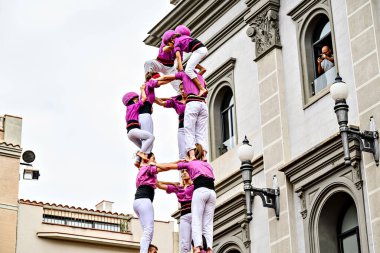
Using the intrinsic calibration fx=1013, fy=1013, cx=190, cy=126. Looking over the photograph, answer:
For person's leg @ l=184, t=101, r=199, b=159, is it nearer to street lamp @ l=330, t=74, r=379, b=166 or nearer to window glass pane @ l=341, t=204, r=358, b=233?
street lamp @ l=330, t=74, r=379, b=166

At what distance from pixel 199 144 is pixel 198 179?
629 millimetres

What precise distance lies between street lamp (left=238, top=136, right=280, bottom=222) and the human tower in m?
5.63

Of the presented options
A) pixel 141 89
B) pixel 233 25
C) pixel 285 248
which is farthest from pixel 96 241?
pixel 141 89

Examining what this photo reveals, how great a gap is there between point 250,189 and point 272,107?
290 cm

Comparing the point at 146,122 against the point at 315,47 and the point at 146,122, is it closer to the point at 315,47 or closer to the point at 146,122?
the point at 146,122

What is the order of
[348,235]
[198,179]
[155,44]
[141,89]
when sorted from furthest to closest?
[155,44] < [348,235] < [141,89] < [198,179]

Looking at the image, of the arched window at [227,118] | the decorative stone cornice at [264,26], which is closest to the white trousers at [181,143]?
the decorative stone cornice at [264,26]

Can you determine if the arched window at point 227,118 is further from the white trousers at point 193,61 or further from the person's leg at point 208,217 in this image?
the person's leg at point 208,217

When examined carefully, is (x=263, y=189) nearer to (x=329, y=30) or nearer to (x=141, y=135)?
(x=329, y=30)

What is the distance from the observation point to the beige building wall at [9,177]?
33.5m

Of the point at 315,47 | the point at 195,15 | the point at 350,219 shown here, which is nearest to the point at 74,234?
the point at 195,15

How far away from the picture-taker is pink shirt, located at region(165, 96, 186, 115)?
14.8 metres

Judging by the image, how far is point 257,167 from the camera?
2334 cm

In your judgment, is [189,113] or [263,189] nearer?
[189,113]
